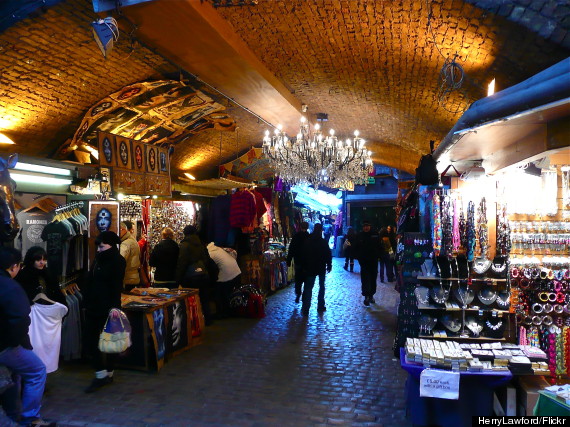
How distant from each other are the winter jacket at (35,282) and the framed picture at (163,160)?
11.6 feet

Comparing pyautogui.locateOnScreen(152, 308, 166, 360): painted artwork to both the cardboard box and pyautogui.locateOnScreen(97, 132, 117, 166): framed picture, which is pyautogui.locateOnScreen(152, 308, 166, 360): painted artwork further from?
the cardboard box

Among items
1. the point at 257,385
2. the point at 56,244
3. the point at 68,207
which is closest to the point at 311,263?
the point at 257,385

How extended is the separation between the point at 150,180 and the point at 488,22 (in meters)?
5.40

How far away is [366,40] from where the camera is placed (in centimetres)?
507

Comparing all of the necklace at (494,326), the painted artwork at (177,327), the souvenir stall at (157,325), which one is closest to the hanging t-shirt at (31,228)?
the souvenir stall at (157,325)

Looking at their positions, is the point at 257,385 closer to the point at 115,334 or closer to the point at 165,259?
the point at 115,334

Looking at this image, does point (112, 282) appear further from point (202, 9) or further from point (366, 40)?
point (366, 40)

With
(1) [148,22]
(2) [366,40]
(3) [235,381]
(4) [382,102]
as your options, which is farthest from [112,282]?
(4) [382,102]

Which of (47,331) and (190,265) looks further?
(190,265)

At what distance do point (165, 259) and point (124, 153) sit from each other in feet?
5.66

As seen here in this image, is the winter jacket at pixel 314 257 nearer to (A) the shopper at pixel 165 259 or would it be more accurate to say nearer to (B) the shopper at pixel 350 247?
(A) the shopper at pixel 165 259

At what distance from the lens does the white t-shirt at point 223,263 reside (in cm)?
763

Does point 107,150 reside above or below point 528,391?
above

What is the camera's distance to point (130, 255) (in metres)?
6.51
